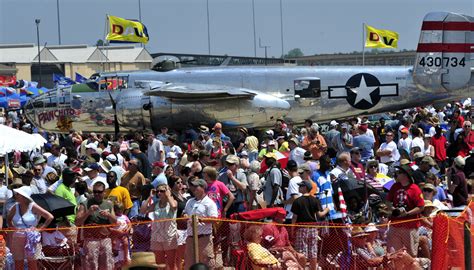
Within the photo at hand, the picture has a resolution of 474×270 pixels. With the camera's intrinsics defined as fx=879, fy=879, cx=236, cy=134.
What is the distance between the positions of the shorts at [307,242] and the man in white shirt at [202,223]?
1.03 meters

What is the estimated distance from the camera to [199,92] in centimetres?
2472

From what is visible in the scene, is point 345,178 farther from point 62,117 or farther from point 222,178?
point 62,117

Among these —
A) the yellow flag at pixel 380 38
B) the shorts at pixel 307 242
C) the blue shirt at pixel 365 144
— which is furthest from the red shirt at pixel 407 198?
the yellow flag at pixel 380 38

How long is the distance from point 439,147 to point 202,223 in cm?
1057

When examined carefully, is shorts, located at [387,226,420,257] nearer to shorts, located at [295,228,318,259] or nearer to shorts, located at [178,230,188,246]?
shorts, located at [295,228,318,259]

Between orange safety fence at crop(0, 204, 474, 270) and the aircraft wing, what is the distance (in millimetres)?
14030

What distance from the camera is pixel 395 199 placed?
11.9m

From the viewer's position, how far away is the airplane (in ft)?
81.7

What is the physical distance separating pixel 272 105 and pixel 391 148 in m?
6.75

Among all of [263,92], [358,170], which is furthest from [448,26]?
[358,170]

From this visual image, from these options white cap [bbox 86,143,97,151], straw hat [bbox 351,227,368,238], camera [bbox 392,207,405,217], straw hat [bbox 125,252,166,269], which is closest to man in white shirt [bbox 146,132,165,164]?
white cap [bbox 86,143,97,151]

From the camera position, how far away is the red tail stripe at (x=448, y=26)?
25.4 metres

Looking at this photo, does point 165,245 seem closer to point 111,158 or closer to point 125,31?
point 111,158

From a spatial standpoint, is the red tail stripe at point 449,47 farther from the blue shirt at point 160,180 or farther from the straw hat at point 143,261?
the straw hat at point 143,261
